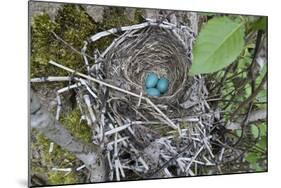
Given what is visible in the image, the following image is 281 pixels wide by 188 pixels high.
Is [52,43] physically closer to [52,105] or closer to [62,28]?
[62,28]

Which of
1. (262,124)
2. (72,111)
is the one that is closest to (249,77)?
(262,124)

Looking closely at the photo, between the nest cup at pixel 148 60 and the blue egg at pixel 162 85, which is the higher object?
the nest cup at pixel 148 60

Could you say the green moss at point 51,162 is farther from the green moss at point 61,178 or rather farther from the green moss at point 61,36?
the green moss at point 61,36

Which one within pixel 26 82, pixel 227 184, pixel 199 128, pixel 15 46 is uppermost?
pixel 15 46

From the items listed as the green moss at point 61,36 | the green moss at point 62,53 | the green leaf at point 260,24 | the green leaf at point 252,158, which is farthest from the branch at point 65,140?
the green leaf at point 260,24

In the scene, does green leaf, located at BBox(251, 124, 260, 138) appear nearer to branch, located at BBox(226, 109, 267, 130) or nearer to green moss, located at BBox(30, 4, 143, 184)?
branch, located at BBox(226, 109, 267, 130)

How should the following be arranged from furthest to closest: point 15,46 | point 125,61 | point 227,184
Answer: point 227,184 < point 125,61 < point 15,46
